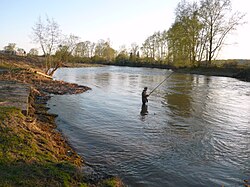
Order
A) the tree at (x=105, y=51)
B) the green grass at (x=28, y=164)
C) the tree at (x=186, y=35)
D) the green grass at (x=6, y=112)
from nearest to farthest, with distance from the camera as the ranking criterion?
the green grass at (x=28, y=164) → the green grass at (x=6, y=112) → the tree at (x=186, y=35) → the tree at (x=105, y=51)

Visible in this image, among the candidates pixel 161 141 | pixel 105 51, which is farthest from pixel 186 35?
pixel 105 51

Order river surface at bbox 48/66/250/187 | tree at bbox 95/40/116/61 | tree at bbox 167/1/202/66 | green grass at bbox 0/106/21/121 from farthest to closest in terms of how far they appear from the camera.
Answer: tree at bbox 95/40/116/61 < tree at bbox 167/1/202/66 < green grass at bbox 0/106/21/121 < river surface at bbox 48/66/250/187

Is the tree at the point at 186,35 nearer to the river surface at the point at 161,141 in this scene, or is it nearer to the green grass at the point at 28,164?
the river surface at the point at 161,141

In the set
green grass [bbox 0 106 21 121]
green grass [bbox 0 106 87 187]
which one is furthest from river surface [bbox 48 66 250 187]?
green grass [bbox 0 106 21 121]

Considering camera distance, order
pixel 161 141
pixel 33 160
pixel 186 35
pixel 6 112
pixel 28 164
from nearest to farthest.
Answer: pixel 28 164, pixel 33 160, pixel 6 112, pixel 161 141, pixel 186 35

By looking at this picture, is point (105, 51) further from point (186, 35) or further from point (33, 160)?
point (33, 160)

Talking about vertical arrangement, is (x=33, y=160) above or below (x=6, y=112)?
below

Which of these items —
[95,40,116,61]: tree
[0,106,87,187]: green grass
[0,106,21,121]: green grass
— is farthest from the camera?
[95,40,116,61]: tree

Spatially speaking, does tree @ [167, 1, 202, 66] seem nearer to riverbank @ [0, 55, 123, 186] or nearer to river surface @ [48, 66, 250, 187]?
river surface @ [48, 66, 250, 187]

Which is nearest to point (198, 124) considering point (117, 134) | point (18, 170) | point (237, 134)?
point (237, 134)

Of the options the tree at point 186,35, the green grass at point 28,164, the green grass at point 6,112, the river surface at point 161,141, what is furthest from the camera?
the tree at point 186,35

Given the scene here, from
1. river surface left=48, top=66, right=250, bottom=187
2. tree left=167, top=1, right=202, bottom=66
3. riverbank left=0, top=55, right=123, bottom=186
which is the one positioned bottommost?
river surface left=48, top=66, right=250, bottom=187

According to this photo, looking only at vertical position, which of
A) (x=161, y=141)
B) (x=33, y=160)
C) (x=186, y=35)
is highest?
(x=186, y=35)

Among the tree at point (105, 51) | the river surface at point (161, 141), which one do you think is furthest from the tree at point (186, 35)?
the tree at point (105, 51)
